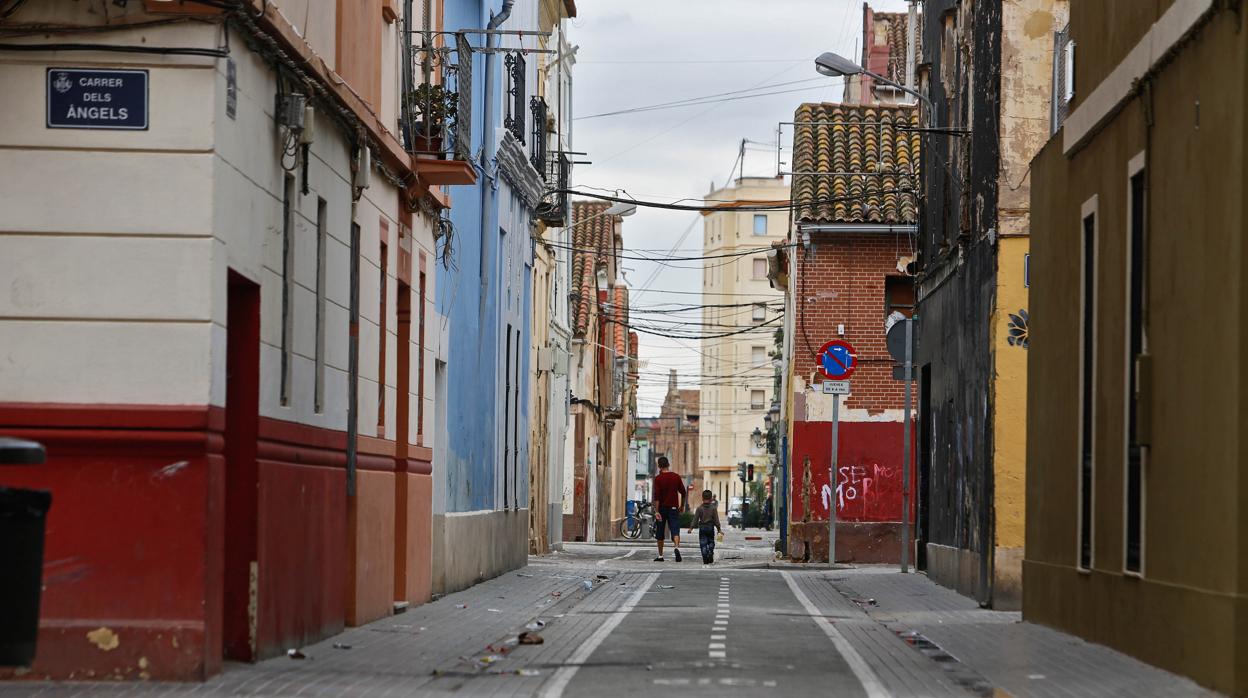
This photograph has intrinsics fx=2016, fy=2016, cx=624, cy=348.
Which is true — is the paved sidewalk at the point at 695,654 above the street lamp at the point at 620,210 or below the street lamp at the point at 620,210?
below

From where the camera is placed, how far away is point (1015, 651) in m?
15.8

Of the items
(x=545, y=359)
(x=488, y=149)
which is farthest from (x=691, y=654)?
(x=545, y=359)

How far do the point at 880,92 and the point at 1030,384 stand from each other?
122 feet

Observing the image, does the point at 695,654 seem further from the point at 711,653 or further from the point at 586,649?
the point at 586,649

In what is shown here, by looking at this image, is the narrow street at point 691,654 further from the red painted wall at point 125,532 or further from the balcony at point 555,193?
the balcony at point 555,193

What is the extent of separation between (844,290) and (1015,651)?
23.3 metres

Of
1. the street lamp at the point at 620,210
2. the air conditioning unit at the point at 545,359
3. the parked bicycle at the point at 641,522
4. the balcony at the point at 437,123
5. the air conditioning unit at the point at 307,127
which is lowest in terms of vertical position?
the parked bicycle at the point at 641,522

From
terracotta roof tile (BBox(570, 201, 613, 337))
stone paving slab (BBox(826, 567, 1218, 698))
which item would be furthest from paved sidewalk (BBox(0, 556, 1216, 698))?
terracotta roof tile (BBox(570, 201, 613, 337))

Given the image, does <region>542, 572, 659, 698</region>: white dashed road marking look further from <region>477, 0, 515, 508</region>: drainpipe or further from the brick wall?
the brick wall

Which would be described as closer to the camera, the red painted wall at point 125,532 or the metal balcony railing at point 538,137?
the red painted wall at point 125,532

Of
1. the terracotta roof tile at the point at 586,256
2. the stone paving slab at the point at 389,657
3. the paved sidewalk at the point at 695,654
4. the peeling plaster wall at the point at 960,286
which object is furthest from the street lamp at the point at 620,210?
the stone paving slab at the point at 389,657

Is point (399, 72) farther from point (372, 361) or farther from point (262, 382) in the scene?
point (262, 382)

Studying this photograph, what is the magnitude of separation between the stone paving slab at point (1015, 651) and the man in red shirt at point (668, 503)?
40.0 feet

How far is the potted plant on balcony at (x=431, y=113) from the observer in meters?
20.7
